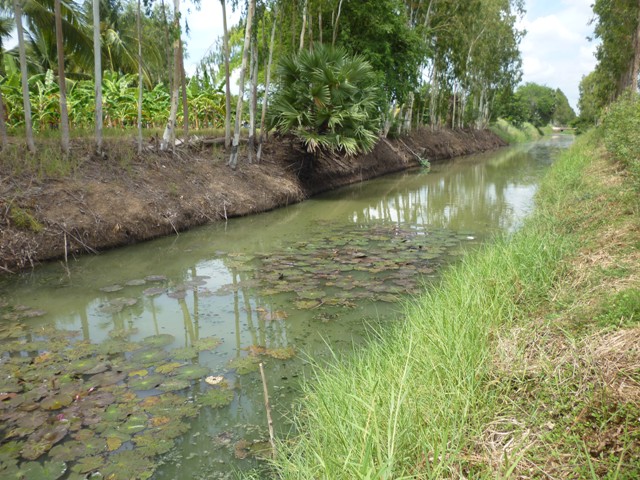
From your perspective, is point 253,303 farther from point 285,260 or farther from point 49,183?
point 49,183

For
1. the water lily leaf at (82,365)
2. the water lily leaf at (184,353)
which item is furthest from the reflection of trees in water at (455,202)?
the water lily leaf at (82,365)

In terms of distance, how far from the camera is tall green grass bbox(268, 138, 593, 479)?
229cm

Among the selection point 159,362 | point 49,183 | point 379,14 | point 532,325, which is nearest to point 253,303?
point 159,362

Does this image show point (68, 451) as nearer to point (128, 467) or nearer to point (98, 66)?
point (128, 467)

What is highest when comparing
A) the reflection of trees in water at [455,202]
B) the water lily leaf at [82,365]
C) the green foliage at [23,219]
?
the green foliage at [23,219]

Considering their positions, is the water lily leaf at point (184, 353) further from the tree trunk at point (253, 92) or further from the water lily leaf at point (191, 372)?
the tree trunk at point (253, 92)

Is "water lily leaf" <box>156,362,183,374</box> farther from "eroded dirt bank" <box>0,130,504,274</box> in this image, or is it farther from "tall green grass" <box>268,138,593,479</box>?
"eroded dirt bank" <box>0,130,504,274</box>

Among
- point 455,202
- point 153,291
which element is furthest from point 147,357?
point 455,202

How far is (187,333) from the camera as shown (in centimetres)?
510

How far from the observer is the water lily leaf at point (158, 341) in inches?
188

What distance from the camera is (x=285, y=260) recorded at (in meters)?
7.58

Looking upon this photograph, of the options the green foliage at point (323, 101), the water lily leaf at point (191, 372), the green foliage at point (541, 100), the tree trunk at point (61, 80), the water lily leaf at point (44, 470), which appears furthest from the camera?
the green foliage at point (541, 100)

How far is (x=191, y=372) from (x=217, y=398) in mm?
506

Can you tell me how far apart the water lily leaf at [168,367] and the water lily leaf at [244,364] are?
0.45 m
